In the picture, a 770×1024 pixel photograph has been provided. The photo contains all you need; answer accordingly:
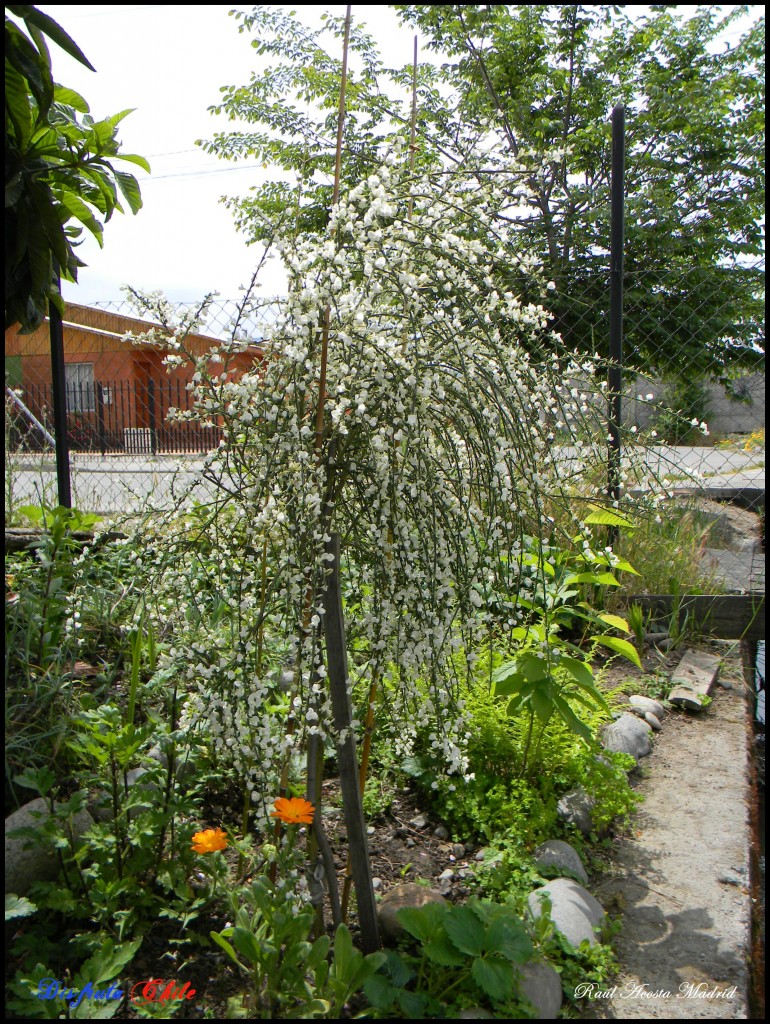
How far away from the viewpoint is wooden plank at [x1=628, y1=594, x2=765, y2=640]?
4.14 metres

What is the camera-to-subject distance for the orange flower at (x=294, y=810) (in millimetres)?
1652

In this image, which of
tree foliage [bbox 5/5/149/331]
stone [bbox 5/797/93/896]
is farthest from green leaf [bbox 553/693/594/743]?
tree foliage [bbox 5/5/149/331]

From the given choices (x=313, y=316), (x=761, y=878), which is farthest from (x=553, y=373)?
(x=761, y=878)

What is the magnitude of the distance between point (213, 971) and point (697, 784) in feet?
5.91

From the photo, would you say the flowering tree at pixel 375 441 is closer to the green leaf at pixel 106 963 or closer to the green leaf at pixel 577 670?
the green leaf at pixel 106 963

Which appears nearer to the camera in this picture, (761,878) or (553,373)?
(553,373)

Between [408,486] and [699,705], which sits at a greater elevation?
[408,486]

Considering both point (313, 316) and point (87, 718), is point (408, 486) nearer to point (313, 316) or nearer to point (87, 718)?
point (313, 316)

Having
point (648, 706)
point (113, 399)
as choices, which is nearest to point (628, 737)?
point (648, 706)

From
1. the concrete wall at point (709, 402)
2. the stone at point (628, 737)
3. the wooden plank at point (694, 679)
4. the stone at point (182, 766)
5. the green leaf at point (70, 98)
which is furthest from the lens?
the concrete wall at point (709, 402)

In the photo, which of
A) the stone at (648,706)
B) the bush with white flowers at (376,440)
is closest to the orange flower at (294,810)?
the bush with white flowers at (376,440)

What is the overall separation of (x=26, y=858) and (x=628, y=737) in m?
2.08

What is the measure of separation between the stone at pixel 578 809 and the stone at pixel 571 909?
0.36 meters

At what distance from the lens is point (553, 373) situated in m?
2.01
